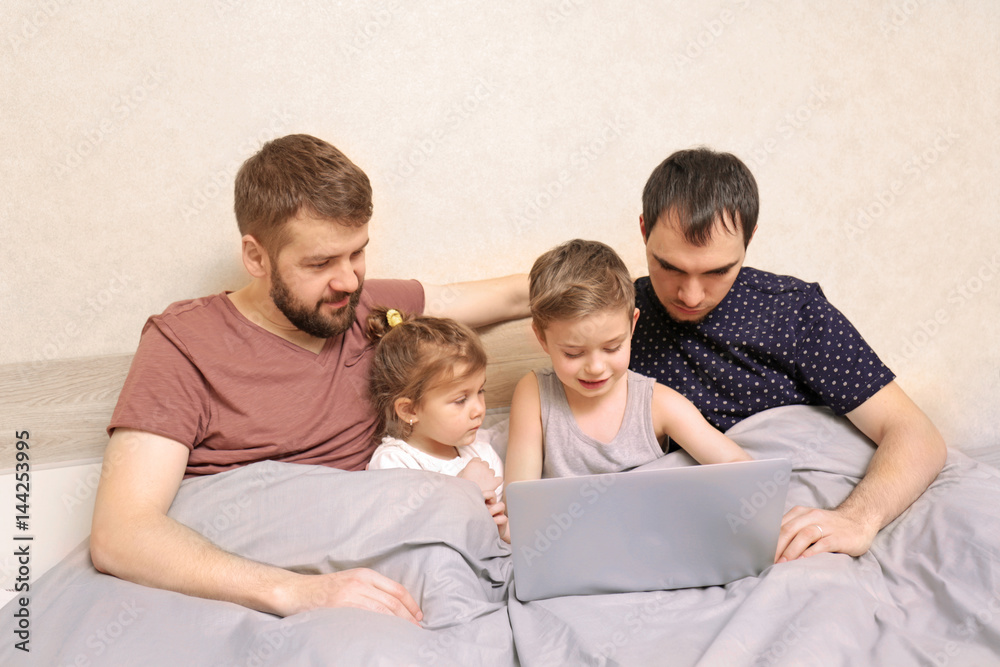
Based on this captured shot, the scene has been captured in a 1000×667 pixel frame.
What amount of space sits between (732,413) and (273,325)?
1.00m

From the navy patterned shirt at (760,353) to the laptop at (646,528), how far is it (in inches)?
19.9

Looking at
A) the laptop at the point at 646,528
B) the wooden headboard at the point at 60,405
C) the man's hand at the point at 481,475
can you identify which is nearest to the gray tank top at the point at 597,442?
the man's hand at the point at 481,475

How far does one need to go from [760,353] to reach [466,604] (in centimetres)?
85

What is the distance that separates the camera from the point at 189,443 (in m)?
1.40

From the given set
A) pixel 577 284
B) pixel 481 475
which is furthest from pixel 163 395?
pixel 577 284

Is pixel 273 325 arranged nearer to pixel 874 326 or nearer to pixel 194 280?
pixel 194 280

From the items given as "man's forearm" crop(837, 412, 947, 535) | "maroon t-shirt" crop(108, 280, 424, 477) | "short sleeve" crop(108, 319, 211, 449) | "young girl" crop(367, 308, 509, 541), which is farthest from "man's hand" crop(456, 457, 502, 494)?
"man's forearm" crop(837, 412, 947, 535)

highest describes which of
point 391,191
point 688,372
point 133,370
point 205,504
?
point 391,191

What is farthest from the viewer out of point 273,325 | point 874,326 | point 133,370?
point 874,326

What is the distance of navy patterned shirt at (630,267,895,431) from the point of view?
63.3 inches

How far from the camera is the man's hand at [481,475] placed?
1.54 metres

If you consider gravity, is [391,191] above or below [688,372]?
above

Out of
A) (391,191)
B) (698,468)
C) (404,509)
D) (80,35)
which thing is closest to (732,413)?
(698,468)

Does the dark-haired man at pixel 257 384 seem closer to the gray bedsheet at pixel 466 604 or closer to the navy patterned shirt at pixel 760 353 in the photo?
the gray bedsheet at pixel 466 604
